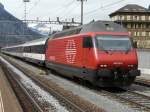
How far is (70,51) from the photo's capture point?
2486 cm

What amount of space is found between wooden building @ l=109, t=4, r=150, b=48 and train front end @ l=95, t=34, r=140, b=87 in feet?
358

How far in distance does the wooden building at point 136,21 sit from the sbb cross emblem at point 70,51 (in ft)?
343

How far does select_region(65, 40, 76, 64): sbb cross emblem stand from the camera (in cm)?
2397

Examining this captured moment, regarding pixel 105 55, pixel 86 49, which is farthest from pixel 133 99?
pixel 86 49

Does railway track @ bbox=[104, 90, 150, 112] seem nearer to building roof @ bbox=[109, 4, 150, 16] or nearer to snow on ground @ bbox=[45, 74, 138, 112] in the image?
snow on ground @ bbox=[45, 74, 138, 112]

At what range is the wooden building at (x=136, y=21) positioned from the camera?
429 feet

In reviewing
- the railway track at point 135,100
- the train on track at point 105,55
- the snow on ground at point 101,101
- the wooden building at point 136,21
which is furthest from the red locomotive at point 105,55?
the wooden building at point 136,21

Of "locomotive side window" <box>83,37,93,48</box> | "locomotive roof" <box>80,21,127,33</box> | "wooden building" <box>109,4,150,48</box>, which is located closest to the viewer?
"locomotive side window" <box>83,37,93,48</box>

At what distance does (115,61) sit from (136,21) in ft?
375

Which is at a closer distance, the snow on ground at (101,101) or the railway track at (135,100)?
the snow on ground at (101,101)

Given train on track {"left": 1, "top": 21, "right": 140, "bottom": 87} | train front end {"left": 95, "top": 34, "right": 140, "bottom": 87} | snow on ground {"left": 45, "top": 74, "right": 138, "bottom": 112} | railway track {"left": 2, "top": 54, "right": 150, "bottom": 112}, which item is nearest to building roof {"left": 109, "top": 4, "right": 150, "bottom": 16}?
train on track {"left": 1, "top": 21, "right": 140, "bottom": 87}

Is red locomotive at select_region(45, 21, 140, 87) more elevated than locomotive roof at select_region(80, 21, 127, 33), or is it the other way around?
locomotive roof at select_region(80, 21, 127, 33)

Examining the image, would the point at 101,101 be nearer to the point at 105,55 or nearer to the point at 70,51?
the point at 105,55

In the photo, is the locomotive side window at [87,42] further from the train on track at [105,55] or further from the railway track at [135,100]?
the railway track at [135,100]
